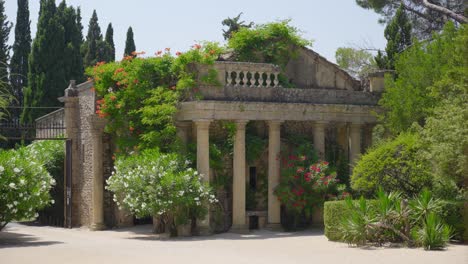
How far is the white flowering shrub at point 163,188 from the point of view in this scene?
23766mm

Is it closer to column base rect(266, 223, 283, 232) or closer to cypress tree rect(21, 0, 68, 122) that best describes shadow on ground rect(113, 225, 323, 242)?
column base rect(266, 223, 283, 232)

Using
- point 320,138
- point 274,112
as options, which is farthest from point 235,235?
point 320,138

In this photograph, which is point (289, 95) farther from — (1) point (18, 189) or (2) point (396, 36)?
(2) point (396, 36)

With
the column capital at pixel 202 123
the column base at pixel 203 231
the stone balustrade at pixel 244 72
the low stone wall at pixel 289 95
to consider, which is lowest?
the column base at pixel 203 231

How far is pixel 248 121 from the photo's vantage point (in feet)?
84.1

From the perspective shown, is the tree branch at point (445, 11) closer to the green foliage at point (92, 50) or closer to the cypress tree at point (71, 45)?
the cypress tree at point (71, 45)

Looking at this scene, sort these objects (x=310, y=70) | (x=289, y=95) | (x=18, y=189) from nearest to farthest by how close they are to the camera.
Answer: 1. (x=18, y=189)
2. (x=289, y=95)
3. (x=310, y=70)

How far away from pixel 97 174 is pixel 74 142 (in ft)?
7.97

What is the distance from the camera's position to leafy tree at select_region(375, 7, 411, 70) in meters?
36.5

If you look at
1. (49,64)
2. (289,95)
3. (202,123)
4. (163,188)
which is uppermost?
(49,64)

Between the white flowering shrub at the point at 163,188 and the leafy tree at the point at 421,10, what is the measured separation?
49.1 ft

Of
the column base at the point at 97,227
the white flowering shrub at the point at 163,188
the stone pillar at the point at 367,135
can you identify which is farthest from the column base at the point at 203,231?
the stone pillar at the point at 367,135

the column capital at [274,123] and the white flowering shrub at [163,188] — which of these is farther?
the column capital at [274,123]

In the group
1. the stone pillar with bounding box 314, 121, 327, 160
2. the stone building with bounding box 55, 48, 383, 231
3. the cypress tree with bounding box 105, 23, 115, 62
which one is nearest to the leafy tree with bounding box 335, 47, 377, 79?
the cypress tree with bounding box 105, 23, 115, 62
